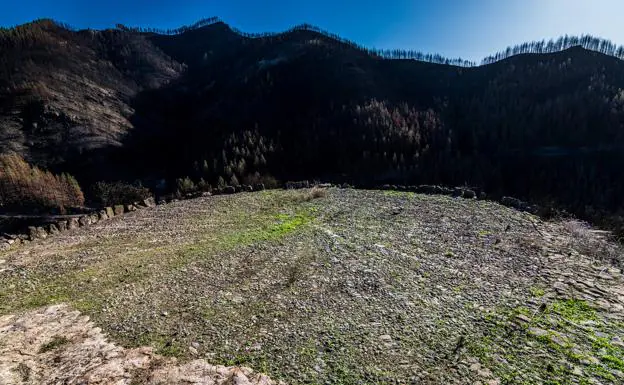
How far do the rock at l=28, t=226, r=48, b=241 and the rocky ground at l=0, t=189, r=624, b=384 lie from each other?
895 millimetres

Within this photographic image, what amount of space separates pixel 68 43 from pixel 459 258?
86015mm

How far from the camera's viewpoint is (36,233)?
16141 mm

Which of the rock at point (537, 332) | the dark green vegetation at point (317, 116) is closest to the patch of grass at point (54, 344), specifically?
the rock at point (537, 332)

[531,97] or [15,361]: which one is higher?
[531,97]

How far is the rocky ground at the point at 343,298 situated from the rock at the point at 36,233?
0.89m

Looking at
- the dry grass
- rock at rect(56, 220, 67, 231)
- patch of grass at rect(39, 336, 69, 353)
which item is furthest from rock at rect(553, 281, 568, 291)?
rock at rect(56, 220, 67, 231)

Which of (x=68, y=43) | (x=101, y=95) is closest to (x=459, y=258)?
(x=101, y=95)

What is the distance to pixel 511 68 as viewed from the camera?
2534 inches

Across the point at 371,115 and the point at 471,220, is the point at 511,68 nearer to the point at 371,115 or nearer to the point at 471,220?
the point at 371,115

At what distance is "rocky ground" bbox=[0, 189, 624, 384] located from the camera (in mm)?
6938

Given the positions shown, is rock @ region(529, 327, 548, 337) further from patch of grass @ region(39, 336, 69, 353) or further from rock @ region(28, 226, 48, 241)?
rock @ region(28, 226, 48, 241)

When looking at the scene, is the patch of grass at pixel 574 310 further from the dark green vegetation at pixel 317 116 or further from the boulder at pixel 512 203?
the dark green vegetation at pixel 317 116

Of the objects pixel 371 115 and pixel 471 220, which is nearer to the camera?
pixel 471 220

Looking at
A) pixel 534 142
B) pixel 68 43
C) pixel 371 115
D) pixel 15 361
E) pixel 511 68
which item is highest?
pixel 68 43
